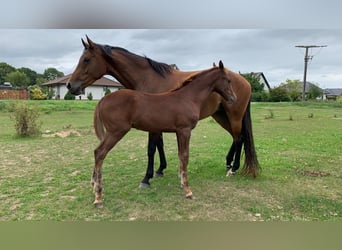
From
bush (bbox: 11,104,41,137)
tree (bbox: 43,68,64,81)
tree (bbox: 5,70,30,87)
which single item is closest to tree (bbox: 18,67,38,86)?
tree (bbox: 43,68,64,81)

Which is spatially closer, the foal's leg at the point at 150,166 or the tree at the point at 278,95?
the foal's leg at the point at 150,166

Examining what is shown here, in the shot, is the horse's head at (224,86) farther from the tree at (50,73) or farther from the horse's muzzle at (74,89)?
the tree at (50,73)

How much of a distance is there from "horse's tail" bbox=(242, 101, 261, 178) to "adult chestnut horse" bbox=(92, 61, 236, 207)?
0.99 m

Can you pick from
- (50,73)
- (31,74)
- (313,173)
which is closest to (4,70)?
(31,74)

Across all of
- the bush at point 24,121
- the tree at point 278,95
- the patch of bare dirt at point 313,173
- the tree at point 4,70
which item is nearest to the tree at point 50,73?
the tree at point 4,70

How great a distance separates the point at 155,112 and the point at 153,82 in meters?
0.77

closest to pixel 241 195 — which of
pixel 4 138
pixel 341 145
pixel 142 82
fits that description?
pixel 142 82

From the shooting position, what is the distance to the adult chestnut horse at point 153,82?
3.38 metres

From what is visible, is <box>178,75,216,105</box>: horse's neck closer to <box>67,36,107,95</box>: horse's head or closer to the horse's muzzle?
<box>67,36,107,95</box>: horse's head

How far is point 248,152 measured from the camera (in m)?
4.40

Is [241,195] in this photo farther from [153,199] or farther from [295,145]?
[295,145]

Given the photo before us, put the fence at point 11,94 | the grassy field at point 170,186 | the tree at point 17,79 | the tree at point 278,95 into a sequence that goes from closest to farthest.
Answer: the grassy field at point 170,186
the fence at point 11,94
the tree at point 278,95
the tree at point 17,79

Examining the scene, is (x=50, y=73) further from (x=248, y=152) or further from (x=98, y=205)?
(x=98, y=205)

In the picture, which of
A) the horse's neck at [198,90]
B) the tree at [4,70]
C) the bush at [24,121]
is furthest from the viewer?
the tree at [4,70]
